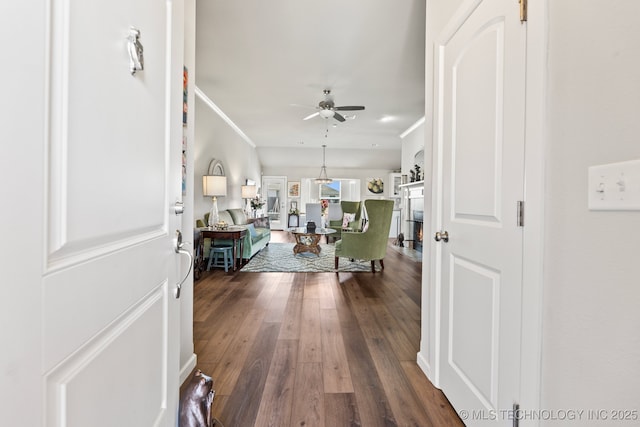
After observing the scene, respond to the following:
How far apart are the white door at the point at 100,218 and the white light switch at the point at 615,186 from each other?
1.17 meters

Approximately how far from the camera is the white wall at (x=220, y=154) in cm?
443

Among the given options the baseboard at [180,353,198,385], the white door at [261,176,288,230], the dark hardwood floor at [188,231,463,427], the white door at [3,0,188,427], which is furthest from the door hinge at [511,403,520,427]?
the white door at [261,176,288,230]

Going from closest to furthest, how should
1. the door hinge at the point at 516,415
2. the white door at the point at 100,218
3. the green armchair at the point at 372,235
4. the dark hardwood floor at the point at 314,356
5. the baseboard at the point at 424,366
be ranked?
the white door at the point at 100,218 < the door hinge at the point at 516,415 < the dark hardwood floor at the point at 314,356 < the baseboard at the point at 424,366 < the green armchair at the point at 372,235

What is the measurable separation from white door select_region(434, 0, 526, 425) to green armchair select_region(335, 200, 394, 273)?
2422mm

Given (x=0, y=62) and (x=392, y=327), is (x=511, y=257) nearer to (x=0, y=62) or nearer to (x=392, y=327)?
(x=0, y=62)

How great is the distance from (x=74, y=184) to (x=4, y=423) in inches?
14.5

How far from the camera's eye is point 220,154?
547cm

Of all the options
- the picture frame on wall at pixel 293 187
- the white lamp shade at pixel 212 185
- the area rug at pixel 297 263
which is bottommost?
the area rug at pixel 297 263

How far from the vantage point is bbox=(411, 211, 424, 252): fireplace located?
6.00m

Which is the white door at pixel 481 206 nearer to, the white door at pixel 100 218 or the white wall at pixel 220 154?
the white door at pixel 100 218

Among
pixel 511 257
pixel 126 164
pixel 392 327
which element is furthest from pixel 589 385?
pixel 392 327

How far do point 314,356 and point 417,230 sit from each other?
4851mm

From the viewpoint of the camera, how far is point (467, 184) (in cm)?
135

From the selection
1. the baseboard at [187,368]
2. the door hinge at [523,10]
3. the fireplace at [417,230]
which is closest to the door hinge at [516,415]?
the door hinge at [523,10]
